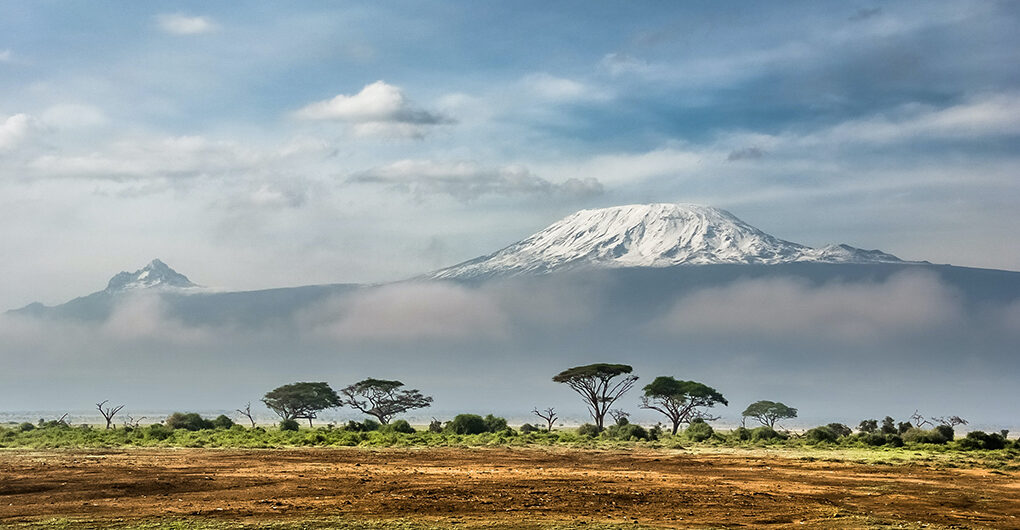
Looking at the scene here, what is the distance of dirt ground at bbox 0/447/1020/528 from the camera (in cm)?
2606

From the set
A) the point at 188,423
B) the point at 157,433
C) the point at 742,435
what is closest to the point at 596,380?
the point at 742,435

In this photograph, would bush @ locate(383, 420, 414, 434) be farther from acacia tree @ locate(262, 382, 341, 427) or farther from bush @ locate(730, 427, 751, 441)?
acacia tree @ locate(262, 382, 341, 427)

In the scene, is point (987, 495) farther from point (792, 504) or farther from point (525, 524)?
point (525, 524)

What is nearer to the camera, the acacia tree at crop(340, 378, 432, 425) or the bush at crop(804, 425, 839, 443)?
the bush at crop(804, 425, 839, 443)

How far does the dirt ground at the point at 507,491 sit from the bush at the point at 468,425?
123 ft

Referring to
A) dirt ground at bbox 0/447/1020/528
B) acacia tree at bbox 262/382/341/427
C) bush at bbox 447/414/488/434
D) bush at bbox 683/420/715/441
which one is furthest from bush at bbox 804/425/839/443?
acacia tree at bbox 262/382/341/427

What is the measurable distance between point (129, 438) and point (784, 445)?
1730 inches

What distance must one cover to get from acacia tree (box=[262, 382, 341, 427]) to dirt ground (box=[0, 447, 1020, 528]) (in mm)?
81046

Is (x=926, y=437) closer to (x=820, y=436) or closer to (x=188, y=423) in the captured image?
(x=820, y=436)

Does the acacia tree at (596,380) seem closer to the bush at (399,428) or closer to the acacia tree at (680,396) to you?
the acacia tree at (680,396)

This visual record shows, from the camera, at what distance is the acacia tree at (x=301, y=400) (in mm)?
128875

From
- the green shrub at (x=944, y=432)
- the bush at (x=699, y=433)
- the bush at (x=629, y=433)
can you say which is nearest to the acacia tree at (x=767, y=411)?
the bush at (x=699, y=433)

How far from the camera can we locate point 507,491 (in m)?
31.8

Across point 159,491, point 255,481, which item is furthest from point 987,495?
point 159,491
